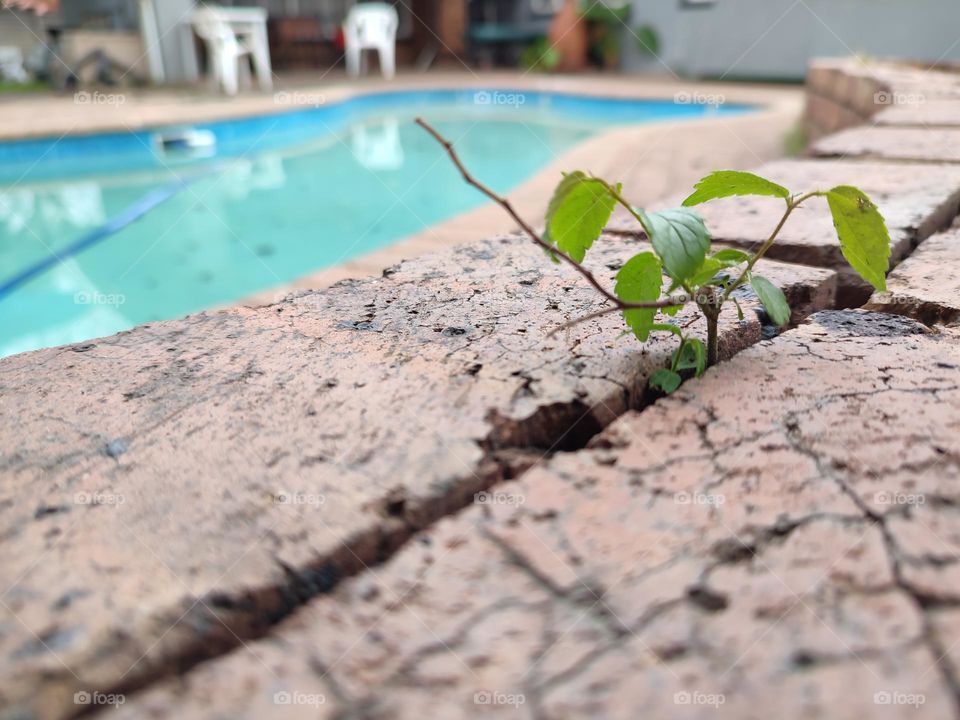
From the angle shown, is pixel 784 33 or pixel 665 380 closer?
pixel 665 380

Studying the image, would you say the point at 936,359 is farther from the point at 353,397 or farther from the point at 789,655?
the point at 353,397

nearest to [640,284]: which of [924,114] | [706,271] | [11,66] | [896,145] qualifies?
[706,271]

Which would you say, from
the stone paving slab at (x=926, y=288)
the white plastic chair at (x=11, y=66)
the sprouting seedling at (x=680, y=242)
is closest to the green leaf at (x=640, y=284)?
the sprouting seedling at (x=680, y=242)

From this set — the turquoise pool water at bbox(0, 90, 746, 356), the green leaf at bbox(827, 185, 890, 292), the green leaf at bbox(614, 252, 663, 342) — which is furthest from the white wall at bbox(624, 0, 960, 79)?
the green leaf at bbox(614, 252, 663, 342)

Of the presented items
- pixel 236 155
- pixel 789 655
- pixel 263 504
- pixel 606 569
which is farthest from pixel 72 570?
pixel 236 155

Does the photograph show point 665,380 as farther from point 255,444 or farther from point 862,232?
point 255,444

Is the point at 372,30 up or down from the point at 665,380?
up
